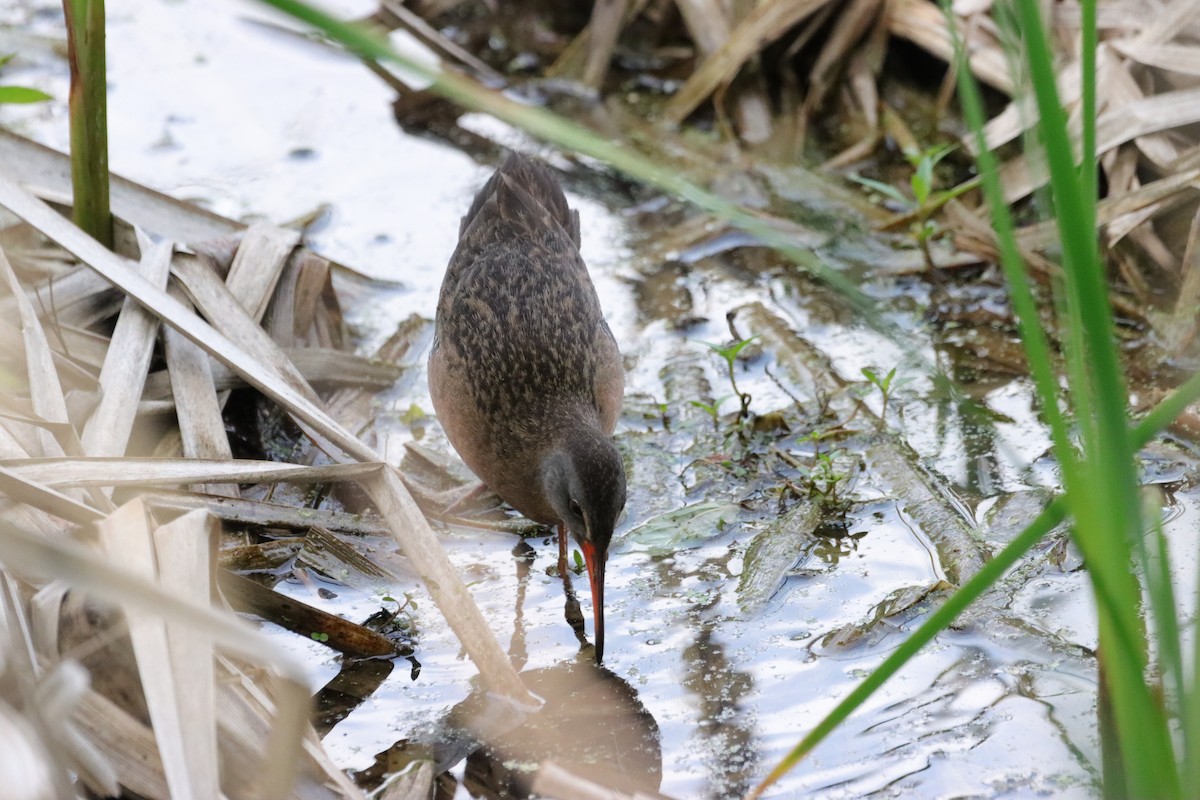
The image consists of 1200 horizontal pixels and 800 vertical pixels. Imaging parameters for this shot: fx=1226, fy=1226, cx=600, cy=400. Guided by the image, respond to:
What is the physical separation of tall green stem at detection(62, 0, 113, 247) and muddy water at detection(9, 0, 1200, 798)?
124 cm

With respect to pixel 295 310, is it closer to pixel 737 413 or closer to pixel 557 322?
pixel 557 322

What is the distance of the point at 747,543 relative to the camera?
404 cm

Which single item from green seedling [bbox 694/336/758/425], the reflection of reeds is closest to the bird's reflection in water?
the reflection of reeds

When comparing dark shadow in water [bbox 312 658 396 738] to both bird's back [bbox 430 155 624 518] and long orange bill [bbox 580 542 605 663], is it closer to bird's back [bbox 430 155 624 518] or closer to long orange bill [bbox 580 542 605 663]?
long orange bill [bbox 580 542 605 663]

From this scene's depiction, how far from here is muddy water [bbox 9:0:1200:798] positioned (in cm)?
314

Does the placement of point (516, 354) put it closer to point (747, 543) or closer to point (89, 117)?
point (747, 543)

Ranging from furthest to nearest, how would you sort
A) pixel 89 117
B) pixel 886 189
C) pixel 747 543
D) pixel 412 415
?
pixel 886 189, pixel 412 415, pixel 89 117, pixel 747 543

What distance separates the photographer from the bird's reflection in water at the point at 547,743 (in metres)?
3.09

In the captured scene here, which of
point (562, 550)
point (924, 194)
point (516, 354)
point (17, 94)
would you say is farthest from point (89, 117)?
point (924, 194)

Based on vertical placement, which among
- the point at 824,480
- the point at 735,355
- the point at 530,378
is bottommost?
the point at 824,480

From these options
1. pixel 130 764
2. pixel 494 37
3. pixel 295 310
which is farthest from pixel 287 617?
pixel 494 37

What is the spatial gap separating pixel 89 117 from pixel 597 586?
8.03 feet

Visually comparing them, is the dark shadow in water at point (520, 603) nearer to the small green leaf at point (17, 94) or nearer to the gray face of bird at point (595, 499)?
the gray face of bird at point (595, 499)

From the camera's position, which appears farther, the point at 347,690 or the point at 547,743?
the point at 347,690
